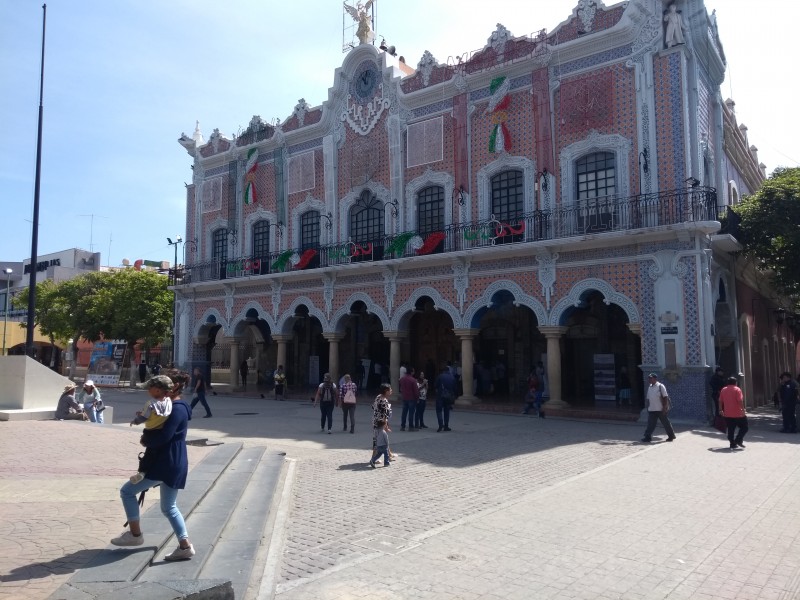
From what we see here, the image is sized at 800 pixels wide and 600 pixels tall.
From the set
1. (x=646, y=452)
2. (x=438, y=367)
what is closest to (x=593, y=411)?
(x=646, y=452)

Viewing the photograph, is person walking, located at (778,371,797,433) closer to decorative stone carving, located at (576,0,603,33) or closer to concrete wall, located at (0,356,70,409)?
decorative stone carving, located at (576,0,603,33)

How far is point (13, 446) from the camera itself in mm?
11094

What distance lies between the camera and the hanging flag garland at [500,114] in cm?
1989

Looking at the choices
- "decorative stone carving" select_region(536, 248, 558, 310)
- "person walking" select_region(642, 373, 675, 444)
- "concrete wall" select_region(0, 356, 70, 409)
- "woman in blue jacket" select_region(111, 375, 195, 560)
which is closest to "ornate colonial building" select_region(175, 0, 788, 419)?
"decorative stone carving" select_region(536, 248, 558, 310)

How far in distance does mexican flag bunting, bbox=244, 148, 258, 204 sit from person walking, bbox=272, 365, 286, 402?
775cm

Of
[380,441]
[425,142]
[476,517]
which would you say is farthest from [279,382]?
[476,517]

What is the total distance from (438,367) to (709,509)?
18167 millimetres

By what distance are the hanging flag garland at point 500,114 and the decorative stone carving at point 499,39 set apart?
0.86 metres

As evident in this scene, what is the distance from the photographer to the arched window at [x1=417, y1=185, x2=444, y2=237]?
70.8ft

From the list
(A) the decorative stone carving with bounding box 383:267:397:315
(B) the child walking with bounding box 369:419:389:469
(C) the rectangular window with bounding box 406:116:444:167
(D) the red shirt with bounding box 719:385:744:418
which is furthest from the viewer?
(A) the decorative stone carving with bounding box 383:267:397:315

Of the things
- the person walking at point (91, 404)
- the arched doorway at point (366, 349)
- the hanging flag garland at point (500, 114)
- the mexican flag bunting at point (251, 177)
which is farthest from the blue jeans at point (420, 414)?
the mexican flag bunting at point (251, 177)

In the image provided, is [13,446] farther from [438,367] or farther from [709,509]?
[438,367]

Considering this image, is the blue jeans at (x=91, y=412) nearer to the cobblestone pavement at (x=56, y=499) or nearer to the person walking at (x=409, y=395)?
the cobblestone pavement at (x=56, y=499)

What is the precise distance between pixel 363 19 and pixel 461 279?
1201 cm
